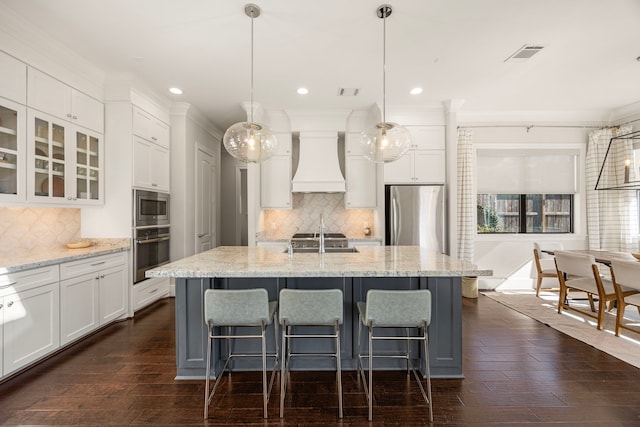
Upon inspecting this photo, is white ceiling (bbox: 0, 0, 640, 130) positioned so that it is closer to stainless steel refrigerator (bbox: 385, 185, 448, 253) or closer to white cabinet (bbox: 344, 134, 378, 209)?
white cabinet (bbox: 344, 134, 378, 209)

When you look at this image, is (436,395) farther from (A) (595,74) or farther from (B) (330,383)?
(A) (595,74)

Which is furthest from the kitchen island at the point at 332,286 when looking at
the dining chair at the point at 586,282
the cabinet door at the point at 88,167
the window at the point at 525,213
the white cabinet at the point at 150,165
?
the window at the point at 525,213

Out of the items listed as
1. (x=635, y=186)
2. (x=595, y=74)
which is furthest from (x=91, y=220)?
(x=635, y=186)

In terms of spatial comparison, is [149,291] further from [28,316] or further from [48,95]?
[48,95]

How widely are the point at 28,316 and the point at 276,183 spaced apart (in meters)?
3.28

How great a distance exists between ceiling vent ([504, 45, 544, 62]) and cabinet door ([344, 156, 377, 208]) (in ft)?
7.45

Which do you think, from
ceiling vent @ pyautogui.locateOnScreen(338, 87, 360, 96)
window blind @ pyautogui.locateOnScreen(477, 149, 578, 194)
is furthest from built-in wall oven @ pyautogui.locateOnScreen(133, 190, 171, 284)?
window blind @ pyautogui.locateOnScreen(477, 149, 578, 194)

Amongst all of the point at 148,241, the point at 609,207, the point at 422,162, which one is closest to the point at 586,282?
the point at 609,207

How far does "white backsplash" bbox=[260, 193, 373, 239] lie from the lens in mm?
5492

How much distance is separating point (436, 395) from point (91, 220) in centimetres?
418

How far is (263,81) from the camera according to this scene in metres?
4.02

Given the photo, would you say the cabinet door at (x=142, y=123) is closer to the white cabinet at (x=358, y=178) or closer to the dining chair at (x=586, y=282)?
the white cabinet at (x=358, y=178)

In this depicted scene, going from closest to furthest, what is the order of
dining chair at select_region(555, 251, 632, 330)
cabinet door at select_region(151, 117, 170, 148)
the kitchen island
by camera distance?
the kitchen island < dining chair at select_region(555, 251, 632, 330) < cabinet door at select_region(151, 117, 170, 148)

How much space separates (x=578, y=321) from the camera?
376 cm
